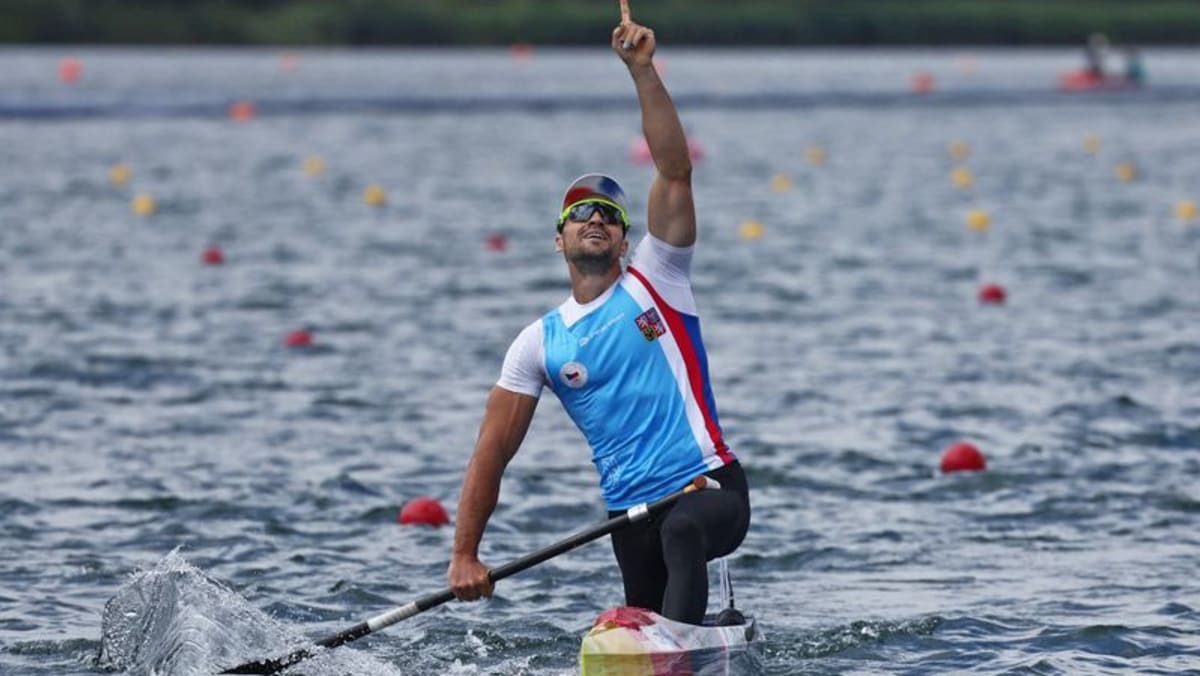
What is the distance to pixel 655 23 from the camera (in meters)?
85.0

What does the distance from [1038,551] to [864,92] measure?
4796 centimetres

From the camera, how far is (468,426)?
53.1 ft

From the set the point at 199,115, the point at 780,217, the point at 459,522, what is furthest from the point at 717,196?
the point at 459,522

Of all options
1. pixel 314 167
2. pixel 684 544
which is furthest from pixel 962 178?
pixel 684 544

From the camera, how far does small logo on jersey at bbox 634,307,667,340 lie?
347 inches

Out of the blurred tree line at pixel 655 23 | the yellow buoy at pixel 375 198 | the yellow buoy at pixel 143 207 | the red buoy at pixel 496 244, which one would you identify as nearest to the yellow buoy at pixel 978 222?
the red buoy at pixel 496 244

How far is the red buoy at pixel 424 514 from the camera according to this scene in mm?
13258

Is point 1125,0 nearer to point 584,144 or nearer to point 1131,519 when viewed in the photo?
point 584,144

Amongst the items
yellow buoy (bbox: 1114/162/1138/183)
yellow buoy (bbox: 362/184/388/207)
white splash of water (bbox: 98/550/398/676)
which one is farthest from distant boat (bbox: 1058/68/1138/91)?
white splash of water (bbox: 98/550/398/676)

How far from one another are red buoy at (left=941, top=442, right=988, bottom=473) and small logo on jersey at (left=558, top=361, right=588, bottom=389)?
6.11 m

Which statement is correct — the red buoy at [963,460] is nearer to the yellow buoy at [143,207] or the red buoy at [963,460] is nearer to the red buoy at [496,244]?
the red buoy at [496,244]

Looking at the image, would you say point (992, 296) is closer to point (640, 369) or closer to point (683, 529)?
point (640, 369)

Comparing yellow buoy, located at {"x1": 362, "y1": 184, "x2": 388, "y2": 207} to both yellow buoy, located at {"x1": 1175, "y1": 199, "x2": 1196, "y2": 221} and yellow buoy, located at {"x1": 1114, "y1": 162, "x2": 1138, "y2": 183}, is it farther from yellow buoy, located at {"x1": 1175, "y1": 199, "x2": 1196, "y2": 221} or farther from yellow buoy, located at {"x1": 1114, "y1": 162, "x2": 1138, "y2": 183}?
yellow buoy, located at {"x1": 1114, "y1": 162, "x2": 1138, "y2": 183}

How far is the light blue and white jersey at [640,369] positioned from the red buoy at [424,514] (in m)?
4.43
